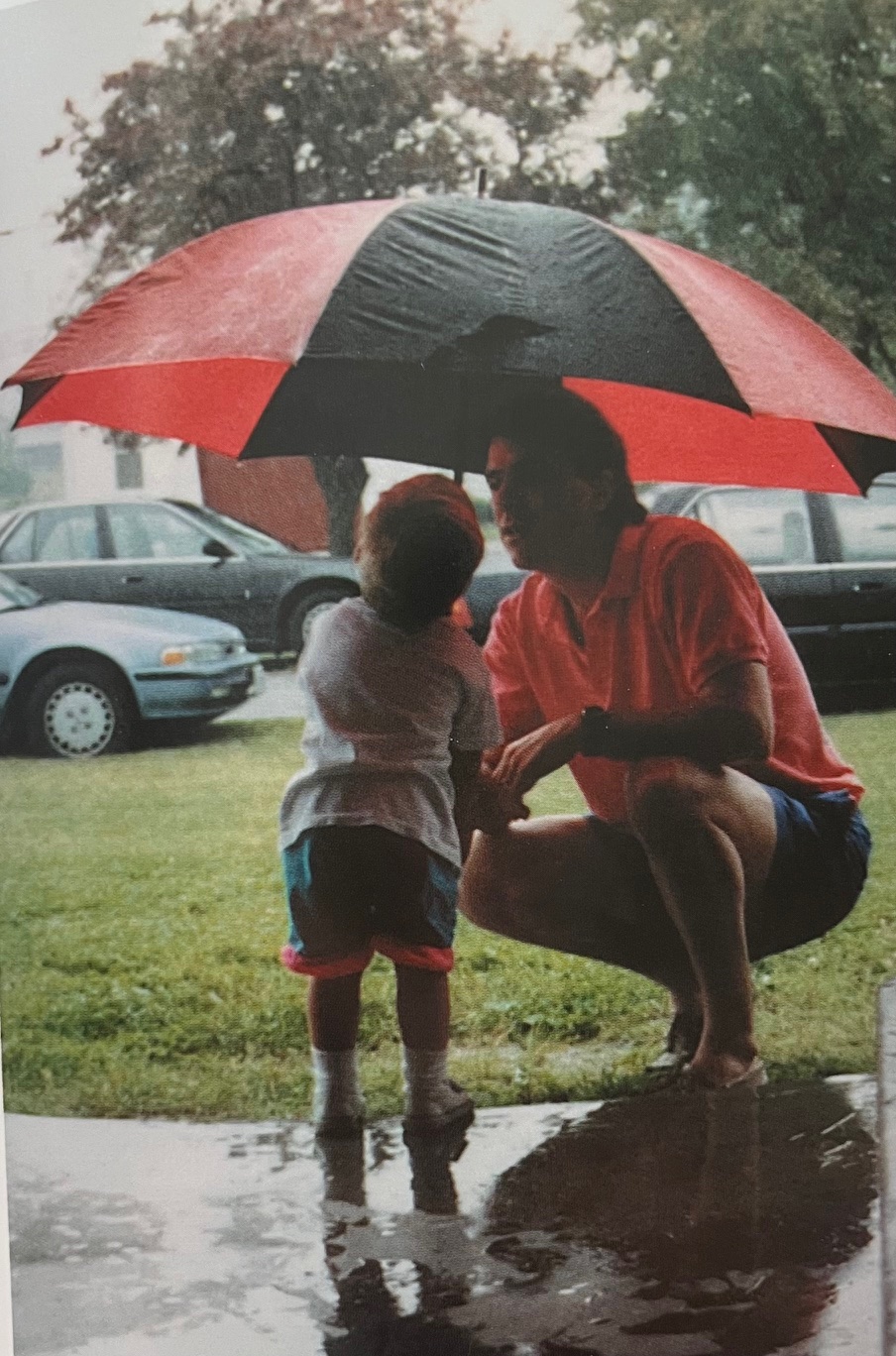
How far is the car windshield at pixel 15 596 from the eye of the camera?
436 cm

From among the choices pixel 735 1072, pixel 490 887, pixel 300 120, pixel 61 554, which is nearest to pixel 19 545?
pixel 61 554

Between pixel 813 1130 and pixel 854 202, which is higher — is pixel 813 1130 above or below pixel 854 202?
below

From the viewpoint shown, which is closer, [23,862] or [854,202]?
[854,202]

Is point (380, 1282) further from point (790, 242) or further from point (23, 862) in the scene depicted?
point (790, 242)

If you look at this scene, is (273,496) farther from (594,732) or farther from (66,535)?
(594,732)

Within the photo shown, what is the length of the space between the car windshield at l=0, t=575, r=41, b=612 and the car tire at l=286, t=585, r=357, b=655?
76 centimetres

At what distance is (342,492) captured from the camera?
3.97 m

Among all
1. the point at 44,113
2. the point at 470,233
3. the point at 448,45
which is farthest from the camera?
the point at 44,113

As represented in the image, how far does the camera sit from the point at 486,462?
3906mm

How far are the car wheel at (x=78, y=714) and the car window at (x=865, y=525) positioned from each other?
187 cm

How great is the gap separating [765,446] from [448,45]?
4.12 feet

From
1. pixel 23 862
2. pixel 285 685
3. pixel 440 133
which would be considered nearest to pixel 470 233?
pixel 440 133

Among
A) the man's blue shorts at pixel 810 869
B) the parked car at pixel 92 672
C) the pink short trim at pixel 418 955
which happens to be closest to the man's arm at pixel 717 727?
the man's blue shorts at pixel 810 869

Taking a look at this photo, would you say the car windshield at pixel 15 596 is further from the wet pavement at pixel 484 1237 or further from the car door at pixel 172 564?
the wet pavement at pixel 484 1237
